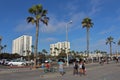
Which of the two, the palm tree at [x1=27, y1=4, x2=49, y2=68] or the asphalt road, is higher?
the palm tree at [x1=27, y1=4, x2=49, y2=68]

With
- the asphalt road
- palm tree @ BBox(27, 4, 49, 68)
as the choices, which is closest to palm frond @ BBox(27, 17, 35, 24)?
palm tree @ BBox(27, 4, 49, 68)

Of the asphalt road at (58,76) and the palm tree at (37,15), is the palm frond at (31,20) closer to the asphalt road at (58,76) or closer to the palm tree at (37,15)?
the palm tree at (37,15)

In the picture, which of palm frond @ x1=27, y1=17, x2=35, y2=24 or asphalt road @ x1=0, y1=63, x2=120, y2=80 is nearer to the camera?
asphalt road @ x1=0, y1=63, x2=120, y2=80

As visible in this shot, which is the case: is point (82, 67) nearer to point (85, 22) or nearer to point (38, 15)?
point (38, 15)

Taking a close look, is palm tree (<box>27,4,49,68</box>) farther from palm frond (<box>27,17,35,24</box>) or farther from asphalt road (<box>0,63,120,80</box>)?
asphalt road (<box>0,63,120,80</box>)

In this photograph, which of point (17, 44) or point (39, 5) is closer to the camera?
point (39, 5)

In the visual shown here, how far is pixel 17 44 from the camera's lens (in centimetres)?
19800

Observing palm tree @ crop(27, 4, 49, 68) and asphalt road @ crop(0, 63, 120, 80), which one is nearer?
asphalt road @ crop(0, 63, 120, 80)

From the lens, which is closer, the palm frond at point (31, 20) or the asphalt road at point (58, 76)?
the asphalt road at point (58, 76)

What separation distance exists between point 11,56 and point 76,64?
324 ft

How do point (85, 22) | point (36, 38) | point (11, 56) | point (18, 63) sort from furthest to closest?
point (11, 56)
point (85, 22)
point (18, 63)
point (36, 38)

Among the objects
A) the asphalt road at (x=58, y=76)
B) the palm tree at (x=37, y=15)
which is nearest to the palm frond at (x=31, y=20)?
the palm tree at (x=37, y=15)

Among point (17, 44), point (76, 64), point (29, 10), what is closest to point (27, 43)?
point (17, 44)

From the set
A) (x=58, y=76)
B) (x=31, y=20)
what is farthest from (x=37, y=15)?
(x=58, y=76)
